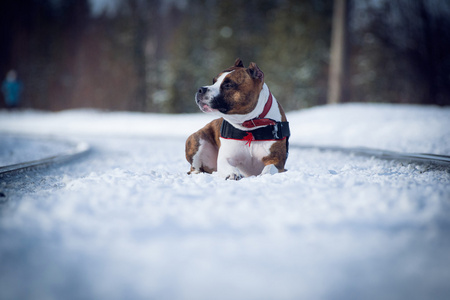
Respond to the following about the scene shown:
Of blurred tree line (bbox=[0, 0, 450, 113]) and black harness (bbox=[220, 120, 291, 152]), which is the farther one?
blurred tree line (bbox=[0, 0, 450, 113])

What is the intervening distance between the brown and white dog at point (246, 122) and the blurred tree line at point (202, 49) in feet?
42.0

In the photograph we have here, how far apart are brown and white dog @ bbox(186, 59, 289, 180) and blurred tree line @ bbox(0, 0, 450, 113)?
12814 mm

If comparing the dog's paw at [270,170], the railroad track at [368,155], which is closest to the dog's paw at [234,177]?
the dog's paw at [270,170]

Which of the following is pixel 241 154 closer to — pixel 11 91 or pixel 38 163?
pixel 38 163

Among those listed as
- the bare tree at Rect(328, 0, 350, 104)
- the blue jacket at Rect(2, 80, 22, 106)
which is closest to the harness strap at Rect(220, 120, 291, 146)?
the bare tree at Rect(328, 0, 350, 104)

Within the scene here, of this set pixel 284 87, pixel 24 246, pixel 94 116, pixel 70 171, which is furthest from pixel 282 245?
pixel 284 87

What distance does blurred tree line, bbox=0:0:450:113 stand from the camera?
19.1m

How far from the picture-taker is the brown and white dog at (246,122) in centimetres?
363

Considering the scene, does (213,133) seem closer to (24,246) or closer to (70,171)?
(70,171)

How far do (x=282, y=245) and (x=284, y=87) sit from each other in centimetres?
2470

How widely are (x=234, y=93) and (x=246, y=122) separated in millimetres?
320

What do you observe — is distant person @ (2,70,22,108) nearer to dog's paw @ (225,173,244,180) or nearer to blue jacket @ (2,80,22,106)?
blue jacket @ (2,80,22,106)

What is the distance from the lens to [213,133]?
4434mm

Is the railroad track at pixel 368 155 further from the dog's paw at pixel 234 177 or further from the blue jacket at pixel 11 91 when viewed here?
the blue jacket at pixel 11 91
